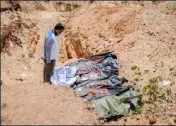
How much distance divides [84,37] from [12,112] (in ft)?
19.7

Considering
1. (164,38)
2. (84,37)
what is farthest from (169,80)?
(84,37)

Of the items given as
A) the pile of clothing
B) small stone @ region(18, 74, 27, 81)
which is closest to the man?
the pile of clothing

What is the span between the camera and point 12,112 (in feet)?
17.7

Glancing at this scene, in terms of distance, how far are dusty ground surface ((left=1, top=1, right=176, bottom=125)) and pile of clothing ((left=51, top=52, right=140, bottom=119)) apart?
0.86ft

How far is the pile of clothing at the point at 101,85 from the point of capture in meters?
6.30

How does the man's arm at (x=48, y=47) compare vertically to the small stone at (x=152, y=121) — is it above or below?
above

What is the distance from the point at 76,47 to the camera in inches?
439

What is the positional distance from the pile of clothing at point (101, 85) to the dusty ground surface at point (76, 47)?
26cm

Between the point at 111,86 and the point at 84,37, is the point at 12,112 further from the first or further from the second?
the point at 84,37

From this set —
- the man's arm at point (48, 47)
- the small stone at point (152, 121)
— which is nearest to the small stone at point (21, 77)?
the man's arm at point (48, 47)

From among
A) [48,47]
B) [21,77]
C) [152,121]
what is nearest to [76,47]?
[21,77]

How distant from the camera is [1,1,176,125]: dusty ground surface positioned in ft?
18.6

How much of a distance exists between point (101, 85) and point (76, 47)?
13.3ft

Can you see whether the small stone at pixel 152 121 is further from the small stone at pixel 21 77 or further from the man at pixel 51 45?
the small stone at pixel 21 77
